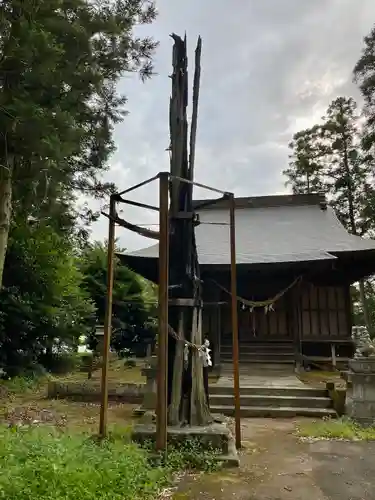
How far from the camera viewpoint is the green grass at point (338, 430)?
4.89 m

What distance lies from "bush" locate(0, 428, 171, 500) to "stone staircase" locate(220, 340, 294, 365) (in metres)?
6.21

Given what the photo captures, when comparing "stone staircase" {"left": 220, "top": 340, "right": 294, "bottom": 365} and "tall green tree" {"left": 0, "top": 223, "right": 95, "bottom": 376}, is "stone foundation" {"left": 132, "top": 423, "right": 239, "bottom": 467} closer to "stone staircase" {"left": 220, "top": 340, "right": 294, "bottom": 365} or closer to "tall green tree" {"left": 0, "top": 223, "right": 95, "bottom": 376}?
"tall green tree" {"left": 0, "top": 223, "right": 95, "bottom": 376}

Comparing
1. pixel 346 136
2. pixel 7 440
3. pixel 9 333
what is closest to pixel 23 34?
pixel 7 440

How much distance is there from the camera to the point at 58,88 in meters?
5.99

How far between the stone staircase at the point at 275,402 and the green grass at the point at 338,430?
590mm

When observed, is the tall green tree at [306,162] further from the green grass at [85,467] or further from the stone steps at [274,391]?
the green grass at [85,467]

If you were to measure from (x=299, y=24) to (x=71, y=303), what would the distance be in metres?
8.34

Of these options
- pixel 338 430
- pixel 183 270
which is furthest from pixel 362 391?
pixel 183 270

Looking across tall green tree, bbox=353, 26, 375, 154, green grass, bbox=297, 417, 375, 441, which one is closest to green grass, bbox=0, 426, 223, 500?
green grass, bbox=297, 417, 375, 441

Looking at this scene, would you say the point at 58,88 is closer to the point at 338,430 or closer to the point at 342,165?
the point at 338,430

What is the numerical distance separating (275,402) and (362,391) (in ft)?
4.69

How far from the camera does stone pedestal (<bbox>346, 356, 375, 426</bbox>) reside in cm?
551

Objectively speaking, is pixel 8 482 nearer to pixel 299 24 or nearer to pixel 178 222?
pixel 178 222

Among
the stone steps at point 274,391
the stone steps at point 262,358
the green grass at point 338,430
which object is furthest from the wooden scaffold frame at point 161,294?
the stone steps at point 262,358
